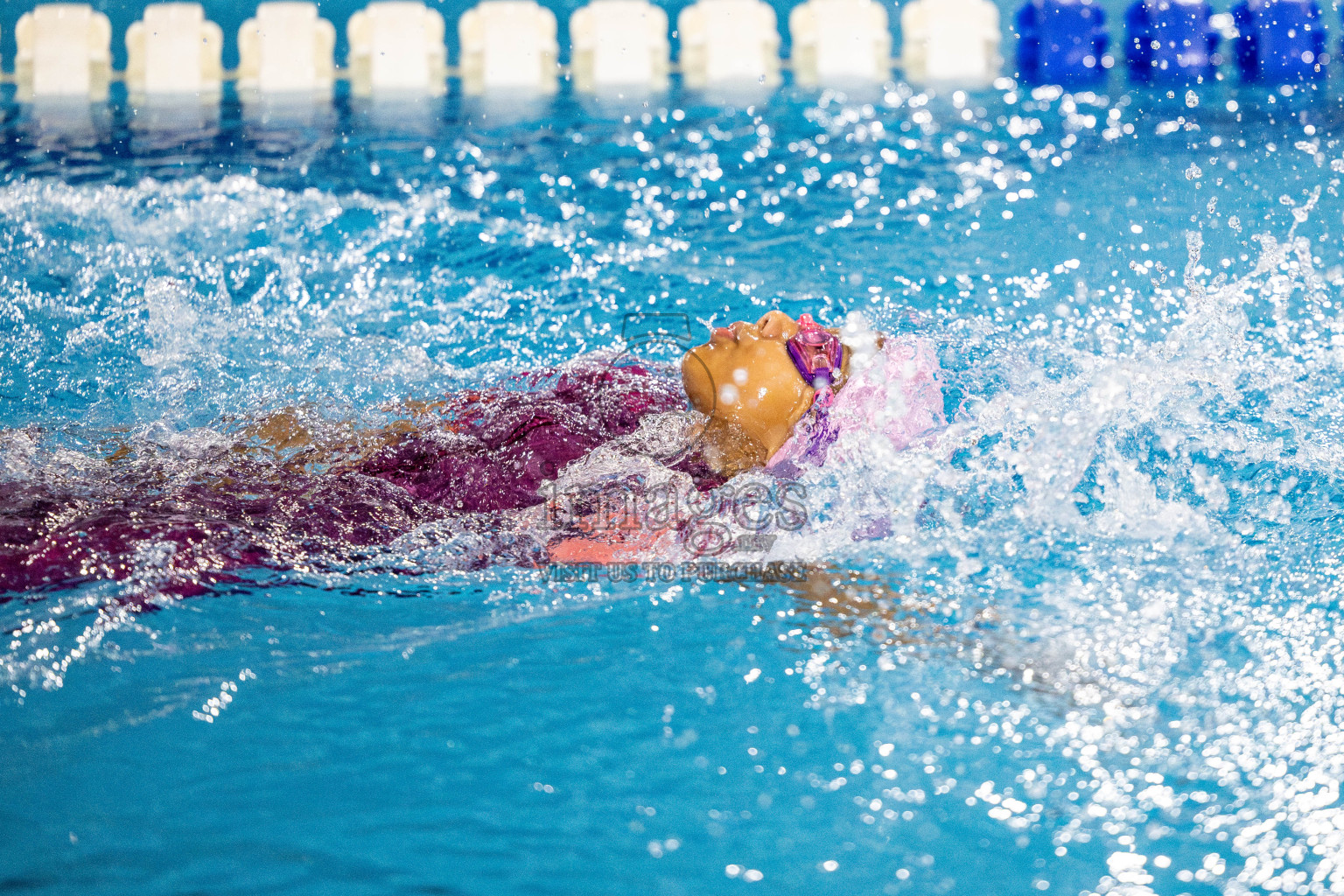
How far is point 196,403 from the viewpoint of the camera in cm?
285

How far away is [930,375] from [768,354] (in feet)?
1.30

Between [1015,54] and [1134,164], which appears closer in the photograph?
[1134,164]

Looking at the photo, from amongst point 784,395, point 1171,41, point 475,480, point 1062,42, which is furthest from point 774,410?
point 1171,41

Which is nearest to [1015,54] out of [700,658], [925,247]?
[925,247]

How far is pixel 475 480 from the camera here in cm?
205

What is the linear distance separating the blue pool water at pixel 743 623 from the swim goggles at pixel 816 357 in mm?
176

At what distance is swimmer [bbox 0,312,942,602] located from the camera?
1.90 metres

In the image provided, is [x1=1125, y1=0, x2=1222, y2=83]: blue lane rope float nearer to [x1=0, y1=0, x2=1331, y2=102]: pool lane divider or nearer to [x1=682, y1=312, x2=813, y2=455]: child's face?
[x1=0, y1=0, x2=1331, y2=102]: pool lane divider

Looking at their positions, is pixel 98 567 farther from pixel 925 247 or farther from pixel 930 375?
pixel 925 247

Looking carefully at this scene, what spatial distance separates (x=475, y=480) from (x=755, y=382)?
0.55 meters

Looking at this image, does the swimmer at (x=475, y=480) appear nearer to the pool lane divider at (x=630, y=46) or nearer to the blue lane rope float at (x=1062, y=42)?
the pool lane divider at (x=630, y=46)

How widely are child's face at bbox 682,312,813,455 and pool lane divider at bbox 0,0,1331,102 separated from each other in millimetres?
4176

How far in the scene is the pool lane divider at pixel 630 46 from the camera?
5887mm

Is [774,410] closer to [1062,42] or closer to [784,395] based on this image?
[784,395]
